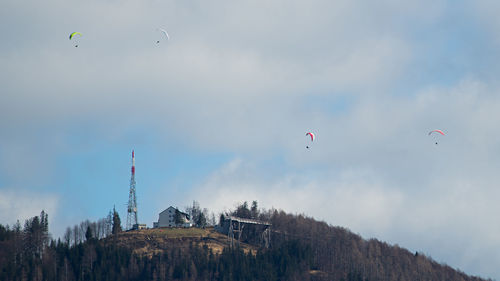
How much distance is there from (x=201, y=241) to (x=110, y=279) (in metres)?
26.2

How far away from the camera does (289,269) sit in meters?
189

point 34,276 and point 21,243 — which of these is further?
point 21,243

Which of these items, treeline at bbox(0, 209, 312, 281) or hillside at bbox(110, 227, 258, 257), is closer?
treeline at bbox(0, 209, 312, 281)

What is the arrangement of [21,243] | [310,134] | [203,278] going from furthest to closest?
1. [21,243]
2. [203,278]
3. [310,134]

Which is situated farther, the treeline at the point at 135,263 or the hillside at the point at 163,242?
the hillside at the point at 163,242

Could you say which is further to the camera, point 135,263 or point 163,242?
point 163,242

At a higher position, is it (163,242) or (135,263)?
(163,242)

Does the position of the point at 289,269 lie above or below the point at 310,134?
below

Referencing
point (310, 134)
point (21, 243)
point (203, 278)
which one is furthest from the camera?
point (21, 243)

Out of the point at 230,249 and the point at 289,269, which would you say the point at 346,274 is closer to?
the point at 289,269

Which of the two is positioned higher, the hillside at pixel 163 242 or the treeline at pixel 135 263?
the hillside at pixel 163 242

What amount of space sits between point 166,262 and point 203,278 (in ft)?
28.9

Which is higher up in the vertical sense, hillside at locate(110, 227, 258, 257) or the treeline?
hillside at locate(110, 227, 258, 257)

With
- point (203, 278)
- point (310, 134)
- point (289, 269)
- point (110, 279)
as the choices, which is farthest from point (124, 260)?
point (310, 134)
